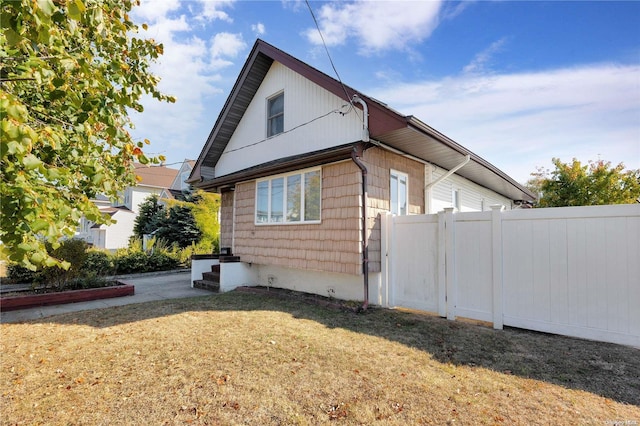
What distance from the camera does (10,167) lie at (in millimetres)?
2180

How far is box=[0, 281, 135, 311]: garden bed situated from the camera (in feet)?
23.3

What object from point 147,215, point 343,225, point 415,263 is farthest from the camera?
point 147,215

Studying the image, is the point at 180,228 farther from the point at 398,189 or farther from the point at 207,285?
the point at 398,189

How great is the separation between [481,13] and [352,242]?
20.5 ft

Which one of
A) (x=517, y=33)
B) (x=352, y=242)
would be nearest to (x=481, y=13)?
(x=517, y=33)

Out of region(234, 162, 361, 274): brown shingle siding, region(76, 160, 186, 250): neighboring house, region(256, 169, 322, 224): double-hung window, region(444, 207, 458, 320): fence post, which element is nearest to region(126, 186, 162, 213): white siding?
region(76, 160, 186, 250): neighboring house

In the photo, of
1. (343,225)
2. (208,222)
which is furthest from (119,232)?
(343,225)

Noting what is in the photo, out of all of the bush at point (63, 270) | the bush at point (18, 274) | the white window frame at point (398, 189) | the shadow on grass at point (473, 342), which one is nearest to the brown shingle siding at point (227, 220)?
the shadow on grass at point (473, 342)

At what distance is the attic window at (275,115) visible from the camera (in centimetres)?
916

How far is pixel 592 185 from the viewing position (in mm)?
14977

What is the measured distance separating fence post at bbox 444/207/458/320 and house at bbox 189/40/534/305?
59.6 inches

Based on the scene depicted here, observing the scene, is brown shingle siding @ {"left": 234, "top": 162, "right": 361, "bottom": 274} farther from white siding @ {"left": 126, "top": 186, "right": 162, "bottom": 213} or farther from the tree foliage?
white siding @ {"left": 126, "top": 186, "right": 162, "bottom": 213}

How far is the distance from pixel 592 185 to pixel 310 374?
17492mm

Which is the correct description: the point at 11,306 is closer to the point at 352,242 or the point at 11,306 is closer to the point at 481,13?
the point at 352,242
